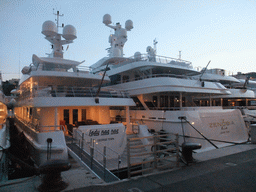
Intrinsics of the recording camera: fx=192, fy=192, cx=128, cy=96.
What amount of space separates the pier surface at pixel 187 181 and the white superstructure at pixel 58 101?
451cm

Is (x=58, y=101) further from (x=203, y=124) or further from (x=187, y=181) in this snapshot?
(x=203, y=124)

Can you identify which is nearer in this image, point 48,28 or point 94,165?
point 94,165

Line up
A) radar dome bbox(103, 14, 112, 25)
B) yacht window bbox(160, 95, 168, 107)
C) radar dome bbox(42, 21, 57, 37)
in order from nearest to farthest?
radar dome bbox(42, 21, 57, 37), yacht window bbox(160, 95, 168, 107), radar dome bbox(103, 14, 112, 25)

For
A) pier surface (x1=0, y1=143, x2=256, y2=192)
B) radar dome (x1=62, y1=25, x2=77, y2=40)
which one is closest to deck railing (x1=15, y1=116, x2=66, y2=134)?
pier surface (x1=0, y1=143, x2=256, y2=192)

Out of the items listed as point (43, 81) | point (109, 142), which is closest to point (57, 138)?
point (109, 142)

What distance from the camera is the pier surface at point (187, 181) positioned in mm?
4633

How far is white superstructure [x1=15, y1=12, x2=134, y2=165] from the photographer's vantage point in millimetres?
10693

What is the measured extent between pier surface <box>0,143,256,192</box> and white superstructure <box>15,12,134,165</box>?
451cm

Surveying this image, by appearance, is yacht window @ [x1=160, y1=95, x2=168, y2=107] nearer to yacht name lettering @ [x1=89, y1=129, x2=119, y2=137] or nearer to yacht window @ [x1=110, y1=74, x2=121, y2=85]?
yacht window @ [x1=110, y1=74, x2=121, y2=85]

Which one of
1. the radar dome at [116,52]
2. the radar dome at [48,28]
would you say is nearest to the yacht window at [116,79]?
the radar dome at [116,52]

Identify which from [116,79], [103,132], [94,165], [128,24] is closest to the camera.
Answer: [94,165]

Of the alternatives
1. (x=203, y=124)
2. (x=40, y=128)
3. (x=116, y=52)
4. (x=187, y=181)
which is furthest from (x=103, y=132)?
(x=116, y=52)

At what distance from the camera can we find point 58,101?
42.7ft

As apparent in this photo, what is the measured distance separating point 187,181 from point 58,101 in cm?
1036
